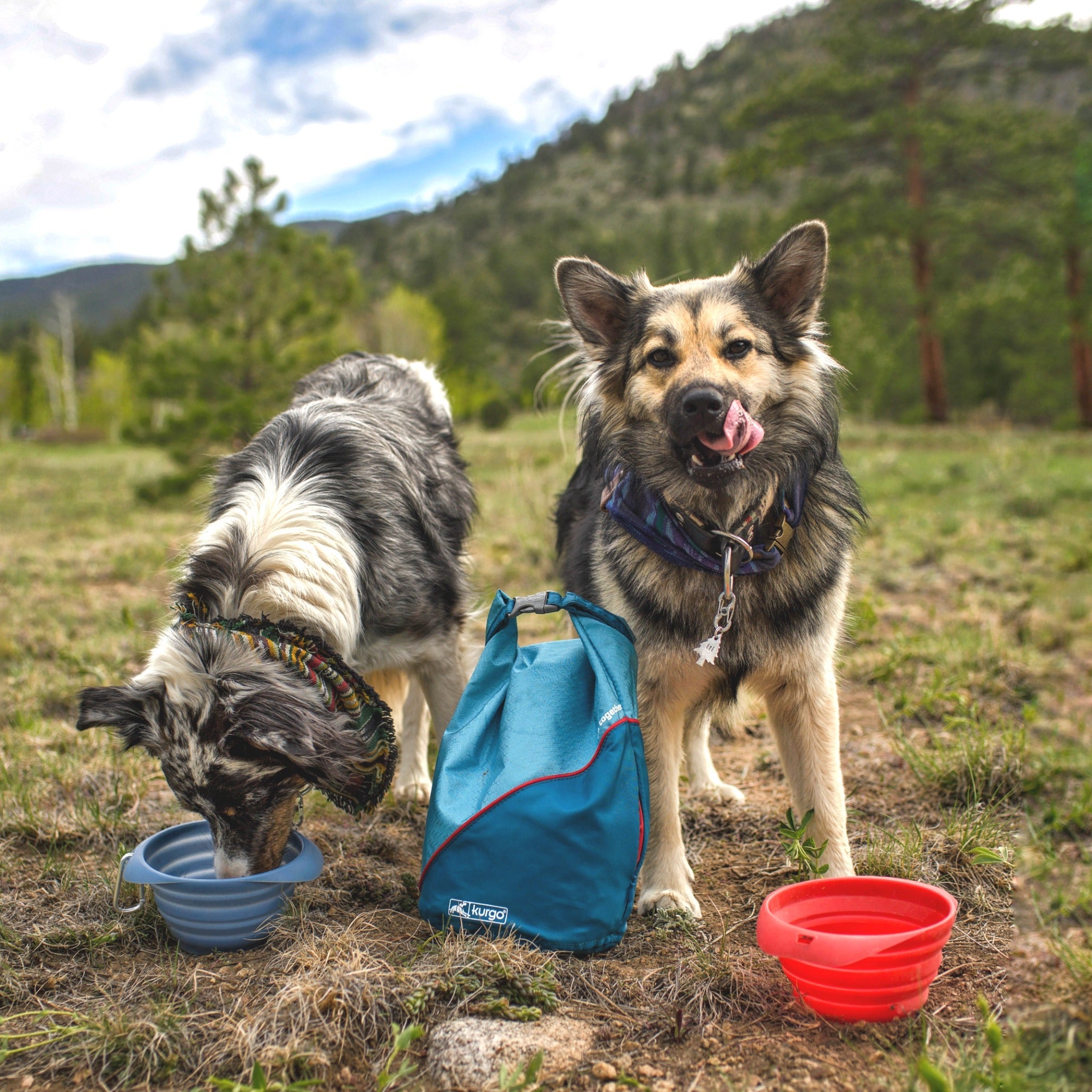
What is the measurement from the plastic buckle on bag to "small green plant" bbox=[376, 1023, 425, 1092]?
120 centimetres

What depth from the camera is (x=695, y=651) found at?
273 cm

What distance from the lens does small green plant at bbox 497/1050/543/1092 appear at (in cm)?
189

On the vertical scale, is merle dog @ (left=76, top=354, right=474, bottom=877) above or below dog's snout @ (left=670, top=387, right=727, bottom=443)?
below

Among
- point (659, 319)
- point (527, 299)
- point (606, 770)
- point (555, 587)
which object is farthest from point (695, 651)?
point (527, 299)

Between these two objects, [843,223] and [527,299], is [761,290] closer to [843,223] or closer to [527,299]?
[843,223]

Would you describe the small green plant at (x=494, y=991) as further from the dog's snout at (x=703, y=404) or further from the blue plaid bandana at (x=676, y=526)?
the dog's snout at (x=703, y=404)

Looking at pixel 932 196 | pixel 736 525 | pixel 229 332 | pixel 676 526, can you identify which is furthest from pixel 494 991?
pixel 932 196

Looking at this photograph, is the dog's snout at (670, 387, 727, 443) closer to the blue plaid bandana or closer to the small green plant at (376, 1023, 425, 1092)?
the blue plaid bandana

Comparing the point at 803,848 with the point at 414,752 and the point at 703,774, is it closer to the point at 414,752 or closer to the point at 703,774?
the point at 703,774

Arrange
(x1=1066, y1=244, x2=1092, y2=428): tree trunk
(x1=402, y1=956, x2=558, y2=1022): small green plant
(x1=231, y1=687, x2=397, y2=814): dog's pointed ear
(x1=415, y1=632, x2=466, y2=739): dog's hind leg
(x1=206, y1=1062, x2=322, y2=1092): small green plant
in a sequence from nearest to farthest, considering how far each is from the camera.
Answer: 1. (x1=206, y1=1062, x2=322, y2=1092): small green plant
2. (x1=402, y1=956, x2=558, y2=1022): small green plant
3. (x1=231, y1=687, x2=397, y2=814): dog's pointed ear
4. (x1=415, y1=632, x2=466, y2=739): dog's hind leg
5. (x1=1066, y1=244, x2=1092, y2=428): tree trunk

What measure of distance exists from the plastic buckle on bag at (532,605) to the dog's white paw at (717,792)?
4.00 feet

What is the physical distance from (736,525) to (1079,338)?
20.2 meters

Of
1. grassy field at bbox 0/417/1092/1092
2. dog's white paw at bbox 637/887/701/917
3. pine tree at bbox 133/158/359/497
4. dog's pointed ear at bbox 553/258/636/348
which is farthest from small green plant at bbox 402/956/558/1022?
pine tree at bbox 133/158/359/497

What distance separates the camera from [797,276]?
2.87 m
